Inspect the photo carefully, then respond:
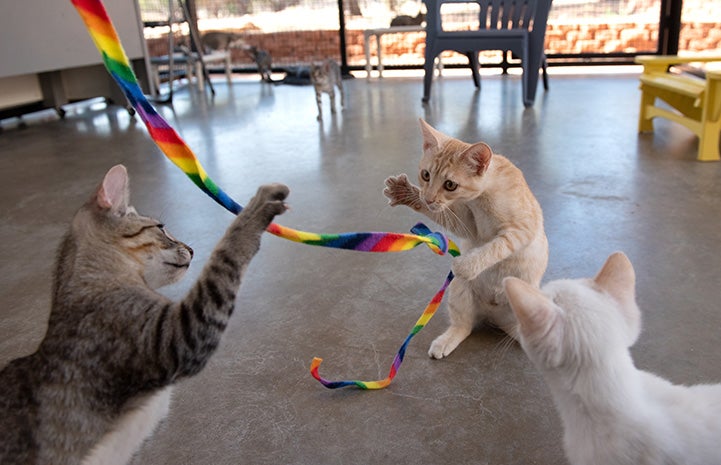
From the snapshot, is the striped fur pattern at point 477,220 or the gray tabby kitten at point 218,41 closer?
the striped fur pattern at point 477,220

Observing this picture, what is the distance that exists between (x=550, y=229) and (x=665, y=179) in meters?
1.18

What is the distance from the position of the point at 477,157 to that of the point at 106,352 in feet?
3.97

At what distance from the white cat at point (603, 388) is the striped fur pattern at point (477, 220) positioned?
2.24ft

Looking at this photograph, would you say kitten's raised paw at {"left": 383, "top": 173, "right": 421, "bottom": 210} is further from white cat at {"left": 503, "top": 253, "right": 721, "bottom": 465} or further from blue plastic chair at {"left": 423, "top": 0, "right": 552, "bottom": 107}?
blue plastic chair at {"left": 423, "top": 0, "right": 552, "bottom": 107}

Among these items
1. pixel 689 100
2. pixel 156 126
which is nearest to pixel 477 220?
pixel 156 126

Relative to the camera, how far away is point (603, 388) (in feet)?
3.88

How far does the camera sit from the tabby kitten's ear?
1434 millimetres

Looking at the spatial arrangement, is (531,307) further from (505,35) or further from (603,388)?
(505,35)

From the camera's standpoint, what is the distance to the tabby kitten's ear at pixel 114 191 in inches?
56.4

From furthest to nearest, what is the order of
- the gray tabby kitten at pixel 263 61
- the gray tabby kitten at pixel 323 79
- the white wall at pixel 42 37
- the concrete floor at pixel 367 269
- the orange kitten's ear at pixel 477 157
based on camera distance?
the gray tabby kitten at pixel 263 61
the gray tabby kitten at pixel 323 79
the white wall at pixel 42 37
the orange kitten's ear at pixel 477 157
the concrete floor at pixel 367 269

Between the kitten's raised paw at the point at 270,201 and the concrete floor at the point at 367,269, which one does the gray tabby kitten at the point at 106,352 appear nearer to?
the kitten's raised paw at the point at 270,201

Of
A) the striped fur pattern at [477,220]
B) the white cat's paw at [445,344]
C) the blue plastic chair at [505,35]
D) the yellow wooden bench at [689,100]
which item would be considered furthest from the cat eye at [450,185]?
the blue plastic chair at [505,35]

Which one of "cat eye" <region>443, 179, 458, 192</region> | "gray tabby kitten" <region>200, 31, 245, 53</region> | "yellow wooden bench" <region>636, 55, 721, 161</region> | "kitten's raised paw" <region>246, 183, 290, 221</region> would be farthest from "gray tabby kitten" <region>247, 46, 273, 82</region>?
"kitten's raised paw" <region>246, 183, 290, 221</region>

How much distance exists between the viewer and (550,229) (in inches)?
120
